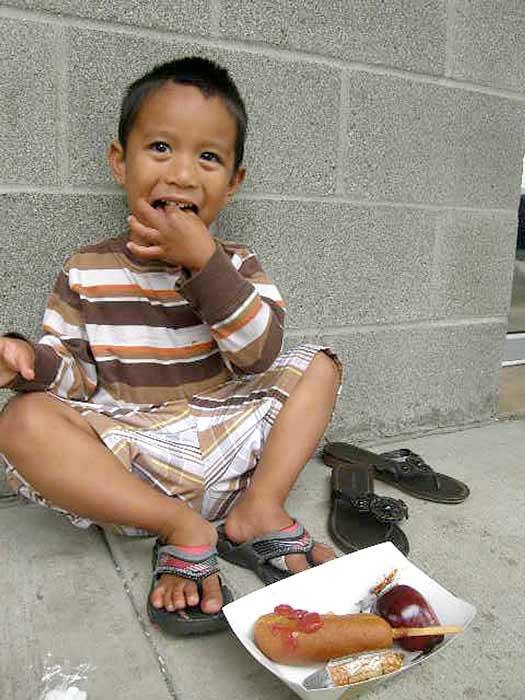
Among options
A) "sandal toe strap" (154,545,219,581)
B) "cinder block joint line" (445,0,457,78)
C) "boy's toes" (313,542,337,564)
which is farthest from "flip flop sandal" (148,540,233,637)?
"cinder block joint line" (445,0,457,78)

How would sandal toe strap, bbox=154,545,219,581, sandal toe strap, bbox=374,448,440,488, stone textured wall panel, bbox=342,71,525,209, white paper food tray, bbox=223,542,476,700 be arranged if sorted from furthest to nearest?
stone textured wall panel, bbox=342,71,525,209
sandal toe strap, bbox=374,448,440,488
sandal toe strap, bbox=154,545,219,581
white paper food tray, bbox=223,542,476,700

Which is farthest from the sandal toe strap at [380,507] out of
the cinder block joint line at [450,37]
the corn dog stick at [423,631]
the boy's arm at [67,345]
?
the cinder block joint line at [450,37]

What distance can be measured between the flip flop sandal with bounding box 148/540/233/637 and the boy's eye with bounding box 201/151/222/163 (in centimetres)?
91

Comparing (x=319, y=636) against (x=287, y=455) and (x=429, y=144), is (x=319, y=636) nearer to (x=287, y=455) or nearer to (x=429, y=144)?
(x=287, y=455)

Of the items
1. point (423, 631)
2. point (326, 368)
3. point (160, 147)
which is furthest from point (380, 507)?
point (160, 147)

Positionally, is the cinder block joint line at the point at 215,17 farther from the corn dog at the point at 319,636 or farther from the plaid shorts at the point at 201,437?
the corn dog at the point at 319,636

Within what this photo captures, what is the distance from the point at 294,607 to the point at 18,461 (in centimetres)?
68

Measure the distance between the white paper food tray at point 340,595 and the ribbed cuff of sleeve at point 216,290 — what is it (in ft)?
1.87

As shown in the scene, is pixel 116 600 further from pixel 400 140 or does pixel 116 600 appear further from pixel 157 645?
pixel 400 140

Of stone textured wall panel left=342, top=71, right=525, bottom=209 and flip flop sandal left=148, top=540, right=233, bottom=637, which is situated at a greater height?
stone textured wall panel left=342, top=71, right=525, bottom=209

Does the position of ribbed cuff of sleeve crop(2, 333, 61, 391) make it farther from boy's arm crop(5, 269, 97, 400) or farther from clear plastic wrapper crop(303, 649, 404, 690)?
clear plastic wrapper crop(303, 649, 404, 690)

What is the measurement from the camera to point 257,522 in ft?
5.20

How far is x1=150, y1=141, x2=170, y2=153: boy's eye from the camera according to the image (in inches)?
62.3

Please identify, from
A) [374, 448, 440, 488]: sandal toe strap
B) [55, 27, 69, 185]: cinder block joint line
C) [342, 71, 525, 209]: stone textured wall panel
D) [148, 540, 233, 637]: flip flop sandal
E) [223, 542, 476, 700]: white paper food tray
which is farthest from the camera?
[342, 71, 525, 209]: stone textured wall panel
